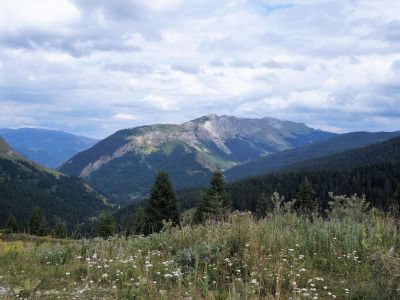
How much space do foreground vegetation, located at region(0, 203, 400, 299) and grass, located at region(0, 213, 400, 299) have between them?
0.06 ft

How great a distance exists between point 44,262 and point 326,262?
20.2 ft

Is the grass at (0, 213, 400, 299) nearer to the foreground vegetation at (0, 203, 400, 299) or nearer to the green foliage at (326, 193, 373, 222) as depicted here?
the foreground vegetation at (0, 203, 400, 299)

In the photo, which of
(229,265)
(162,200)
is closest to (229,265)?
(229,265)

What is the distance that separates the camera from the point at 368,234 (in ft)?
29.1

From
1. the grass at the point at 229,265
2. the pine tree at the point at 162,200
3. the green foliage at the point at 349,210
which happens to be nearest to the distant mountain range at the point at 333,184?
the pine tree at the point at 162,200

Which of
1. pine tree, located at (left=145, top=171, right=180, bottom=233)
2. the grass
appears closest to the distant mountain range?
pine tree, located at (left=145, top=171, right=180, bottom=233)

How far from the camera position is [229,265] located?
23.8 ft

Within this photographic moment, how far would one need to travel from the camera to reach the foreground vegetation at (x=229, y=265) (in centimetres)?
617

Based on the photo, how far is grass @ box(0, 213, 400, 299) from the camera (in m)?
6.16

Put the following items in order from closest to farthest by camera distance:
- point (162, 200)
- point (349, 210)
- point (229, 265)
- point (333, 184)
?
1. point (229, 265)
2. point (349, 210)
3. point (162, 200)
4. point (333, 184)

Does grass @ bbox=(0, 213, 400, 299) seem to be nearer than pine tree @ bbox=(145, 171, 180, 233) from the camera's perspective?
Yes

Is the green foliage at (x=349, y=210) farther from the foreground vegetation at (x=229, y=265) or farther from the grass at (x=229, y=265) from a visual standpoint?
the grass at (x=229, y=265)

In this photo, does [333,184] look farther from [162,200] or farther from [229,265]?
[229,265]

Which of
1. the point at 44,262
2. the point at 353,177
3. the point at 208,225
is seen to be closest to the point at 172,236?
the point at 208,225
